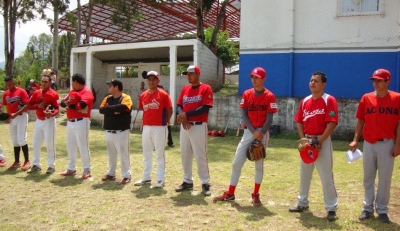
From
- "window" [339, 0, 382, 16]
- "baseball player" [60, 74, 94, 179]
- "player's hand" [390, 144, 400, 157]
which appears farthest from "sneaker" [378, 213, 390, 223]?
"window" [339, 0, 382, 16]

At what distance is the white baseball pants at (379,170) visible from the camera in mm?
4633

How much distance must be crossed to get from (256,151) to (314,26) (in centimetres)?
1056

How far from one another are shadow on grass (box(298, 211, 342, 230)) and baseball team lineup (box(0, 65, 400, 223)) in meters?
0.12

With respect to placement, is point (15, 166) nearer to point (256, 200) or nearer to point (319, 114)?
point (256, 200)

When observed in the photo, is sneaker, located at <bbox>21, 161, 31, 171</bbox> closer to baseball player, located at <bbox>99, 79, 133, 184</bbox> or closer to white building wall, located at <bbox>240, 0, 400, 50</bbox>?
baseball player, located at <bbox>99, 79, 133, 184</bbox>

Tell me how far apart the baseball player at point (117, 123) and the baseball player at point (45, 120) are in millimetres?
1272

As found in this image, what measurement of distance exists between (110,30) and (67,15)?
25.1 ft

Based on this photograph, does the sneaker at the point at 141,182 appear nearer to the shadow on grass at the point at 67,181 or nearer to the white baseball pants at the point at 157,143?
the white baseball pants at the point at 157,143

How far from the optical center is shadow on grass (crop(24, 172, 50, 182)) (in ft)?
22.7

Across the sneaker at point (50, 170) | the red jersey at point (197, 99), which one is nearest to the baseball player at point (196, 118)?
the red jersey at point (197, 99)

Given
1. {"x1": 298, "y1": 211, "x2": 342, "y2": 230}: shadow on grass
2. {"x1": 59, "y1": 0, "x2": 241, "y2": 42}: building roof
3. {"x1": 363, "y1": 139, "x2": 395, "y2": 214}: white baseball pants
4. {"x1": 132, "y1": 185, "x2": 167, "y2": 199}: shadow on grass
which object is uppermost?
{"x1": 59, "y1": 0, "x2": 241, "y2": 42}: building roof

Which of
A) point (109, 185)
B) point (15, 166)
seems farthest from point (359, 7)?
point (15, 166)

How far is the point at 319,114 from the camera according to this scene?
4.82 m

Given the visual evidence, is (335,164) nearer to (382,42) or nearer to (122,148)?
(122,148)
